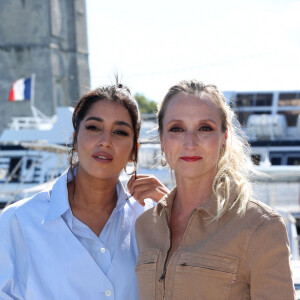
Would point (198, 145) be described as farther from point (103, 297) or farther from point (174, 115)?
point (103, 297)

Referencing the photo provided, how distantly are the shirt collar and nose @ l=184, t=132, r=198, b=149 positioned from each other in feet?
2.33

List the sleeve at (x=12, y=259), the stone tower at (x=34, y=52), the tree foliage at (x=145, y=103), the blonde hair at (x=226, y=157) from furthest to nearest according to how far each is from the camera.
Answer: the tree foliage at (x=145, y=103), the stone tower at (x=34, y=52), the sleeve at (x=12, y=259), the blonde hair at (x=226, y=157)

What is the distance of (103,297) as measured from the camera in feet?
8.06

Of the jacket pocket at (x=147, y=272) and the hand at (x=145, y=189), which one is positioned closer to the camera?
the jacket pocket at (x=147, y=272)

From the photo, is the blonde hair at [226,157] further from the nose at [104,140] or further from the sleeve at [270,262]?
the nose at [104,140]

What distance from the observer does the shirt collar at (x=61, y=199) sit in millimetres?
2535

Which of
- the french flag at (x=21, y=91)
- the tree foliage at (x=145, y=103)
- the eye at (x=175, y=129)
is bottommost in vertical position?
the tree foliage at (x=145, y=103)

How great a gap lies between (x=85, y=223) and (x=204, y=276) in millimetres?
850

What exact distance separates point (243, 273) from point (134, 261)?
31.1 inches

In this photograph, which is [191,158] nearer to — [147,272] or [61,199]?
[147,272]

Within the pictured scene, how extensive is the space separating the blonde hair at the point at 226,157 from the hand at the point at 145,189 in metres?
0.55

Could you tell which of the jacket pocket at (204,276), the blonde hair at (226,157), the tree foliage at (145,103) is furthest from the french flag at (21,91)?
the tree foliage at (145,103)

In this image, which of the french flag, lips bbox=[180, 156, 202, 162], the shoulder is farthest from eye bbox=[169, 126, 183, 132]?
the french flag

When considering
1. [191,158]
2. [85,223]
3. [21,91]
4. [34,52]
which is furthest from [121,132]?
[34,52]
